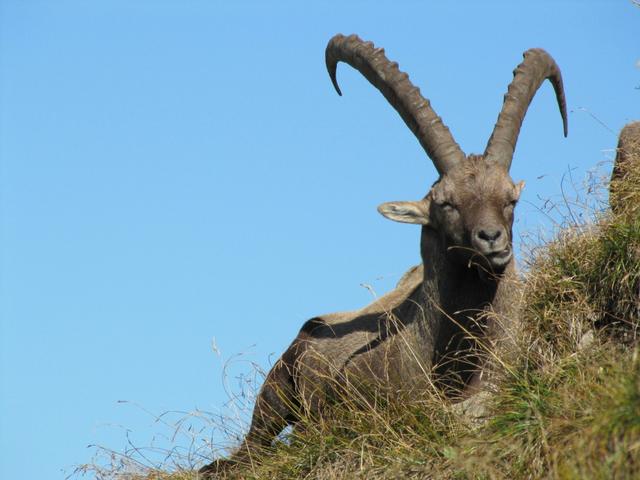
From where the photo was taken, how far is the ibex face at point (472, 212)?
8859 mm

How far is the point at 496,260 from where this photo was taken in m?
8.82

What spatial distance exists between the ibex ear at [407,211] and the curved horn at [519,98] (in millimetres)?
729

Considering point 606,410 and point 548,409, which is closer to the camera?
point 606,410

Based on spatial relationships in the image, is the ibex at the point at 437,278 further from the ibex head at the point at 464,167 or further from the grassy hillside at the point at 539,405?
the grassy hillside at the point at 539,405

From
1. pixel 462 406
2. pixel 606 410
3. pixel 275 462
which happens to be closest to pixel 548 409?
pixel 606 410

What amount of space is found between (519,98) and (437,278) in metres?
1.96

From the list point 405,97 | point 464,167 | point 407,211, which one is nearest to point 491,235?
point 464,167

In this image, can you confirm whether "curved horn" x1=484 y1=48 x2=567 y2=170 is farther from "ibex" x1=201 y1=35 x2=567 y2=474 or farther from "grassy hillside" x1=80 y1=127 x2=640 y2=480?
"grassy hillside" x1=80 y1=127 x2=640 y2=480

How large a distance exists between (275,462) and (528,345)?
2036 millimetres

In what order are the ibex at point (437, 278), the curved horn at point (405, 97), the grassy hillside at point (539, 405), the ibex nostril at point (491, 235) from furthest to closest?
the curved horn at point (405, 97) < the ibex at point (437, 278) < the ibex nostril at point (491, 235) < the grassy hillside at point (539, 405)

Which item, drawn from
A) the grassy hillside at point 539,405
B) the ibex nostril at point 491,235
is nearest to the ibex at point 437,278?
the ibex nostril at point 491,235

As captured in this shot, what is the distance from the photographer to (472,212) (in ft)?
30.1

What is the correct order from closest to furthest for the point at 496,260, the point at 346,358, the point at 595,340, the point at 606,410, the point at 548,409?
the point at 606,410 < the point at 548,409 < the point at 595,340 < the point at 496,260 < the point at 346,358

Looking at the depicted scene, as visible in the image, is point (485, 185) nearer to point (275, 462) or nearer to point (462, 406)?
point (462, 406)
